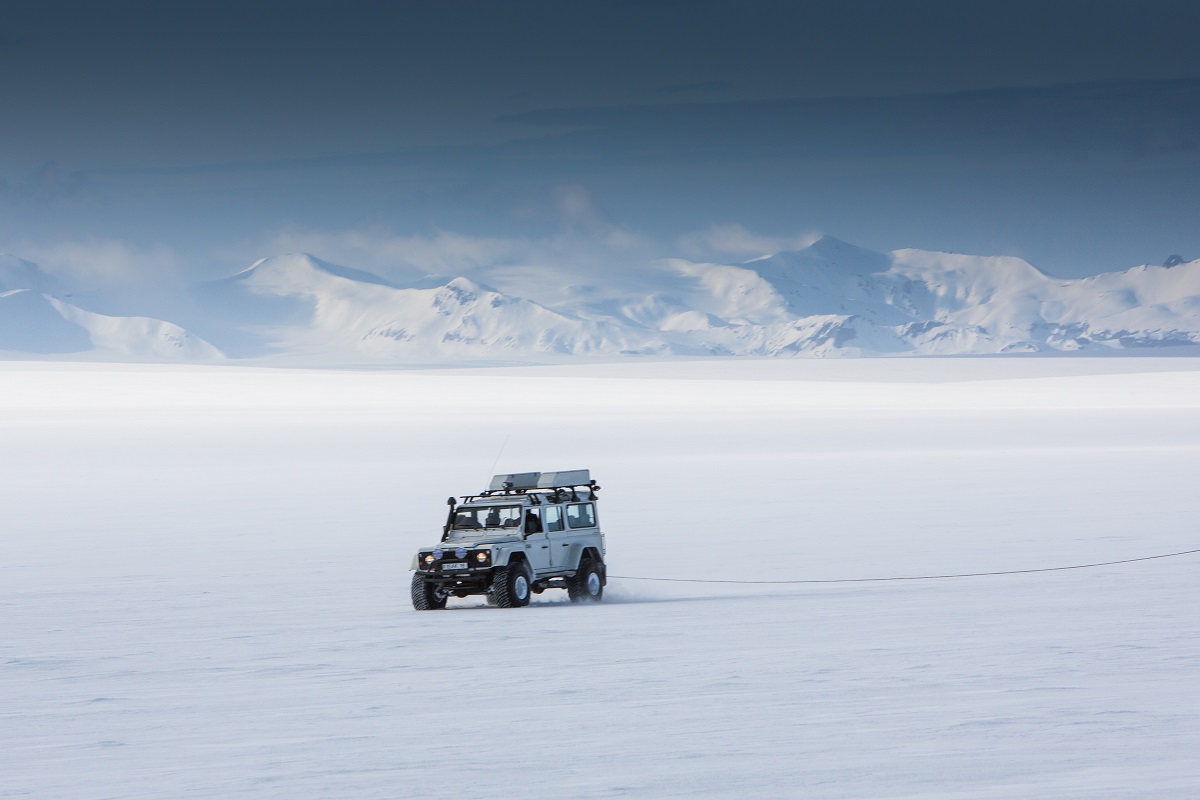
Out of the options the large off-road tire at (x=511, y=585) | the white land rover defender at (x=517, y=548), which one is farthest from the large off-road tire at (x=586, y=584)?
the large off-road tire at (x=511, y=585)

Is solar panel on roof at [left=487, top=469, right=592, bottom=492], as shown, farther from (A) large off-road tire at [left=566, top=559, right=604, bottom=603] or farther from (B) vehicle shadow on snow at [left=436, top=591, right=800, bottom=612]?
(B) vehicle shadow on snow at [left=436, top=591, right=800, bottom=612]

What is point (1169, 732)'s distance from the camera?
9.48 m

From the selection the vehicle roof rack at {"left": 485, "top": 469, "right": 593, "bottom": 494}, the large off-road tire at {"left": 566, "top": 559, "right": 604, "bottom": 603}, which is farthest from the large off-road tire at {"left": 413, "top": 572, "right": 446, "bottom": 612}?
the large off-road tire at {"left": 566, "top": 559, "right": 604, "bottom": 603}

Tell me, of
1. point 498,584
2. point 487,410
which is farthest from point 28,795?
point 487,410

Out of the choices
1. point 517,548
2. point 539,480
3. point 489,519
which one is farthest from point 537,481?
point 517,548

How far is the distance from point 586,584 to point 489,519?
1323 mm

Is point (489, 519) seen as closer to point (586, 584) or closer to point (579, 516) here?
point (579, 516)

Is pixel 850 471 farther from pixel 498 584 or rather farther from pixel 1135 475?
pixel 498 584

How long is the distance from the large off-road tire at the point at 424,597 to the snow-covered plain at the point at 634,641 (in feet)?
0.78

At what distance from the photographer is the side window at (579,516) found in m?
16.5

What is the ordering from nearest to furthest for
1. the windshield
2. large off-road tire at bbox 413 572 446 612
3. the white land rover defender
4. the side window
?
the white land rover defender, large off-road tire at bbox 413 572 446 612, the windshield, the side window

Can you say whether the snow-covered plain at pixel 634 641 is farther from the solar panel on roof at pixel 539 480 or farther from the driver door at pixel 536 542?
the solar panel on roof at pixel 539 480

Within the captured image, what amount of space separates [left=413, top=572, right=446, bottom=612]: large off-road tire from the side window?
61.6 inches

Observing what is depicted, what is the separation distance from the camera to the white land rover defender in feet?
50.9
